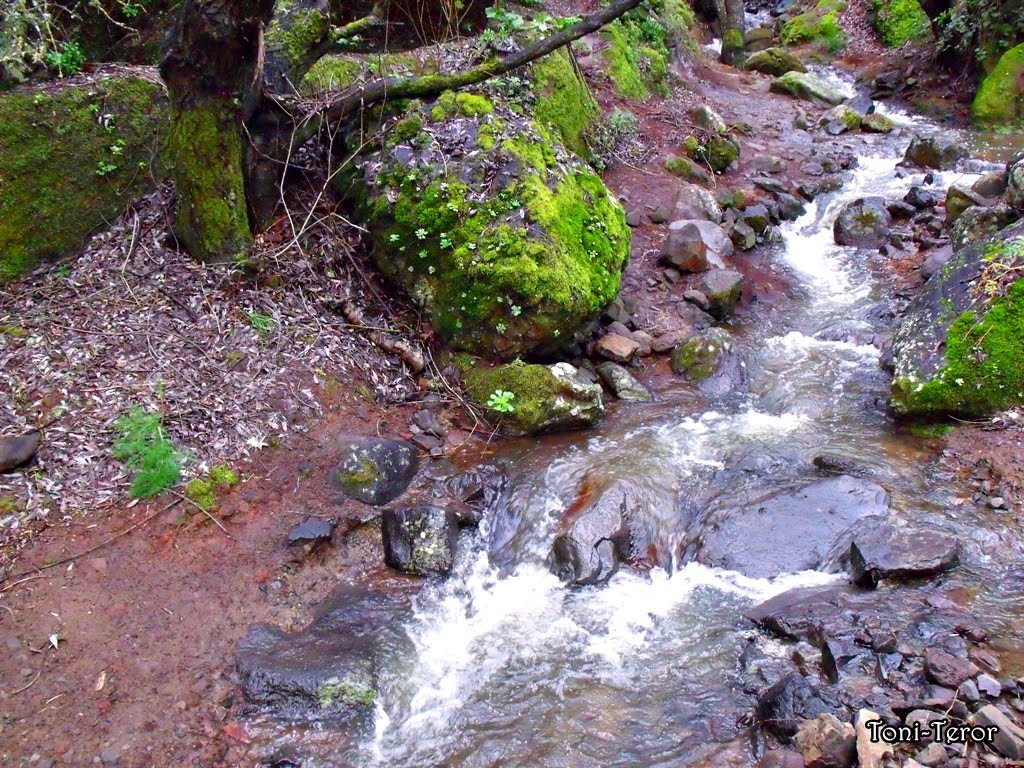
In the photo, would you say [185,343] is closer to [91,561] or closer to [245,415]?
[245,415]

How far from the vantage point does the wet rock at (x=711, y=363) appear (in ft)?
21.7

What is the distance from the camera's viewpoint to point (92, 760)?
11.3ft

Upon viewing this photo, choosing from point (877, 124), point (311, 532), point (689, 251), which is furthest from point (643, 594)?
point (877, 124)

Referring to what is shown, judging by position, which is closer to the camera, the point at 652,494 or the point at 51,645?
the point at 51,645

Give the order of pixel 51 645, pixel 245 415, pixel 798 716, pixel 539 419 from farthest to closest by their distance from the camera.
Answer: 1. pixel 539 419
2. pixel 245 415
3. pixel 51 645
4. pixel 798 716

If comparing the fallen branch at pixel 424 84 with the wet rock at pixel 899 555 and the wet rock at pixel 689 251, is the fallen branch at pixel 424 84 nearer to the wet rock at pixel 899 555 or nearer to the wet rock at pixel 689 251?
the wet rock at pixel 689 251

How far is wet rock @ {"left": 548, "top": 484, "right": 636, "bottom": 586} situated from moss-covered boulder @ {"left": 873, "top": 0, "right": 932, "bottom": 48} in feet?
53.0

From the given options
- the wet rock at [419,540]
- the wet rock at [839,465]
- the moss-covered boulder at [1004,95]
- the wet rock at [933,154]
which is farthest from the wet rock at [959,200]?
the wet rock at [419,540]

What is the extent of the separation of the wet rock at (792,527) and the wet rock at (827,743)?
1494 mm

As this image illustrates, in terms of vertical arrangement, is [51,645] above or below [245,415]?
below

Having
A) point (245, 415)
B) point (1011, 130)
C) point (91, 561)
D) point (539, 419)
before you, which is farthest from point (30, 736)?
point (1011, 130)

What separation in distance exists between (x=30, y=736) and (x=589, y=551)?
338 centimetres

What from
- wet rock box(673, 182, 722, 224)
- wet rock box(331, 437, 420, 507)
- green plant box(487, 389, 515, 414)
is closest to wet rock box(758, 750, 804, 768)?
wet rock box(331, 437, 420, 507)

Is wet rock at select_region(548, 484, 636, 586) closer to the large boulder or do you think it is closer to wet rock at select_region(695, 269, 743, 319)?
wet rock at select_region(695, 269, 743, 319)
